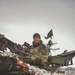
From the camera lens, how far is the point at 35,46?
536 centimetres

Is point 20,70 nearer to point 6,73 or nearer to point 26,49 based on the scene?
point 6,73

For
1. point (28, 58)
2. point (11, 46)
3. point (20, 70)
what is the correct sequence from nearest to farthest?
1. point (20, 70)
2. point (28, 58)
3. point (11, 46)

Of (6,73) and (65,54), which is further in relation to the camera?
(65,54)

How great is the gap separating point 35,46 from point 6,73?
1816mm

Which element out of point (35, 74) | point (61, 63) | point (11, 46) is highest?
point (11, 46)

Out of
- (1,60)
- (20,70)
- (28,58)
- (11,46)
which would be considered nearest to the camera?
(1,60)

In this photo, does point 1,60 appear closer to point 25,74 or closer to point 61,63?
point 25,74

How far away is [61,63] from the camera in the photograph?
4422 millimetres

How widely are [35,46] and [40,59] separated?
977 mm

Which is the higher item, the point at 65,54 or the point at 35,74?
the point at 65,54

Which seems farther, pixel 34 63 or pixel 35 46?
pixel 35 46

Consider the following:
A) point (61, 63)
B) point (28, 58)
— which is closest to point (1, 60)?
point (28, 58)

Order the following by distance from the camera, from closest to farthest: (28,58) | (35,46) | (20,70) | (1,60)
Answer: (1,60) < (20,70) < (28,58) < (35,46)

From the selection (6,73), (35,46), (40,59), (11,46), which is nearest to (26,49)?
(35,46)
